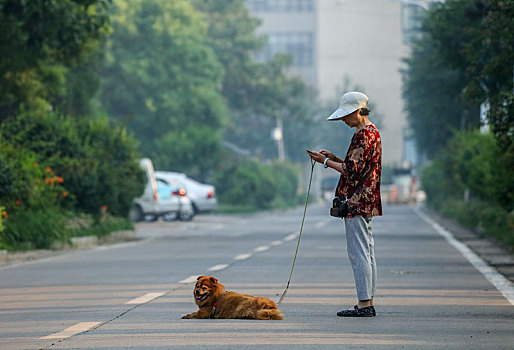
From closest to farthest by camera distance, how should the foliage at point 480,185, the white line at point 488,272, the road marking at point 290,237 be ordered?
the white line at point 488,272
the foliage at point 480,185
the road marking at point 290,237

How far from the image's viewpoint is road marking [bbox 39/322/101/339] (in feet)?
30.8

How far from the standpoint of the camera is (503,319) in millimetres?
10609

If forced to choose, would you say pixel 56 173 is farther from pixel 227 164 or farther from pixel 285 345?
pixel 227 164

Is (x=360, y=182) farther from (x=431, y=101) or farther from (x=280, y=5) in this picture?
(x=280, y=5)

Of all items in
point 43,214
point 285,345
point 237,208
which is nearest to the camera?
point 285,345

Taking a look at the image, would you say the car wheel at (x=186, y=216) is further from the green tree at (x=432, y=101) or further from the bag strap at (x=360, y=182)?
the bag strap at (x=360, y=182)

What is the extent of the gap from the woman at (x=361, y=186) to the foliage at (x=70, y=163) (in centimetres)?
1357

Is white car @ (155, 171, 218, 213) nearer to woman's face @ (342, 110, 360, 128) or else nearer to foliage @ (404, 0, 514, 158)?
foliage @ (404, 0, 514, 158)

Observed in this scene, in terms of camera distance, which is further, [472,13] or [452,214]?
[452,214]

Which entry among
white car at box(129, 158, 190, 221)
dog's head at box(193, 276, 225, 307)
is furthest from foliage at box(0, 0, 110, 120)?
dog's head at box(193, 276, 225, 307)

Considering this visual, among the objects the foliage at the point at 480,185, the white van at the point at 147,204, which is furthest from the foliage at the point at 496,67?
the white van at the point at 147,204

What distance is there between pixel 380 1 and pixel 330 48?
22.2 feet

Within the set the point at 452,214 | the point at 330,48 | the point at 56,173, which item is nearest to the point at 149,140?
the point at 452,214

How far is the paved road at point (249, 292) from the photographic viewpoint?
9.11 m
